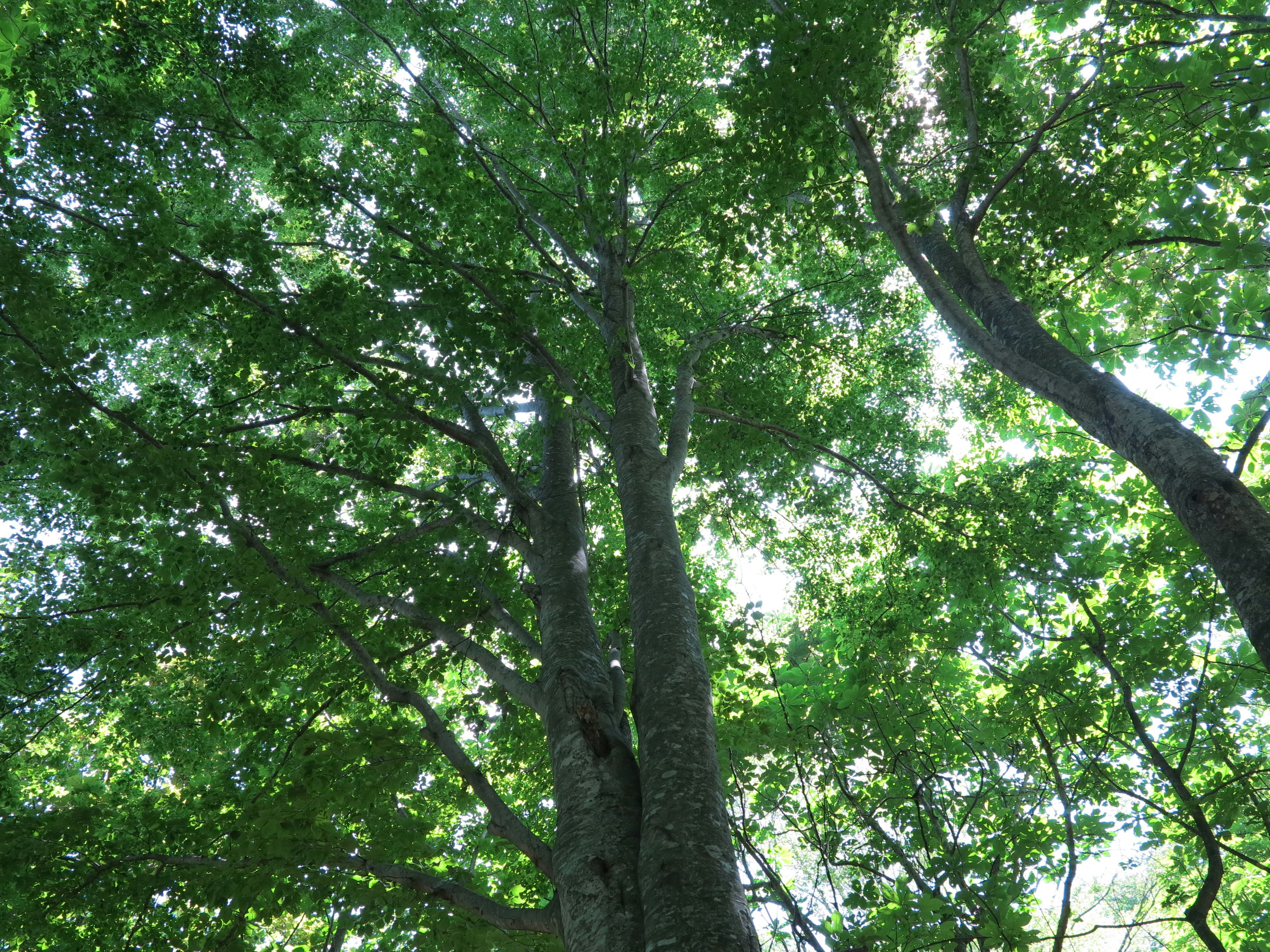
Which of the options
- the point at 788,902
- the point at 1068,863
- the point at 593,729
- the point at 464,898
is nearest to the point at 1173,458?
the point at 1068,863

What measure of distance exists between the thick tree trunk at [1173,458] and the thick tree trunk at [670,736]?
90.0 inches

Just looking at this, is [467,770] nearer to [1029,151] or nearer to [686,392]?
[686,392]

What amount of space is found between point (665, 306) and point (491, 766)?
597cm

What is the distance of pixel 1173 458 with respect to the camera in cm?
346

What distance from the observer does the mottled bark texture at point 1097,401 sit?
9.96 ft

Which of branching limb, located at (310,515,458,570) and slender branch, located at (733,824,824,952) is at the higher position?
branching limb, located at (310,515,458,570)

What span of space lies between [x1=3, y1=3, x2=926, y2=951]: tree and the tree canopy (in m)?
0.05

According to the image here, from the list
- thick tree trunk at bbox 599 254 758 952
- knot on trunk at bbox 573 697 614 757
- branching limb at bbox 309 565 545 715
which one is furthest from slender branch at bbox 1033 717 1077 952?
branching limb at bbox 309 565 545 715

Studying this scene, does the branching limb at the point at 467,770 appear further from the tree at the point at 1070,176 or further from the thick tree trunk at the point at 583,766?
the tree at the point at 1070,176

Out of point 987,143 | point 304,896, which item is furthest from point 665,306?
point 304,896

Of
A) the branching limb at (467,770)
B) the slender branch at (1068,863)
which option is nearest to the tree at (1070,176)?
the slender branch at (1068,863)

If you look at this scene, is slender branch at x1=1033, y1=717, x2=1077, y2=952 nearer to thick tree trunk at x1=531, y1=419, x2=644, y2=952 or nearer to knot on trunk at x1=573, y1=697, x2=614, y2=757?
thick tree trunk at x1=531, y1=419, x2=644, y2=952

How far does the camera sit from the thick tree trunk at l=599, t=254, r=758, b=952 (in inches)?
98.8

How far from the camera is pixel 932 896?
3037 mm
